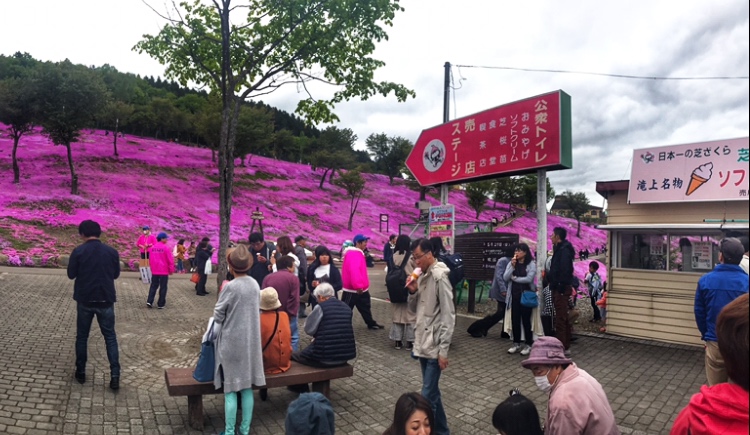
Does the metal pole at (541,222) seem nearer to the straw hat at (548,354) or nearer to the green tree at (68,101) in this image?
the straw hat at (548,354)

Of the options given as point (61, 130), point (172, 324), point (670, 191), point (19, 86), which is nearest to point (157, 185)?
point (61, 130)

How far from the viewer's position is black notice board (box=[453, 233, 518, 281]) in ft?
34.6

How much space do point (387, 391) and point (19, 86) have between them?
31533 mm

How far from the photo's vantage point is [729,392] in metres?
1.59

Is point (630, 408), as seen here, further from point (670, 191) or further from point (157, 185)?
point (157, 185)

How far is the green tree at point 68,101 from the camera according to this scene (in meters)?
26.2

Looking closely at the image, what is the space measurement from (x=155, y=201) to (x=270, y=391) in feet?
86.0

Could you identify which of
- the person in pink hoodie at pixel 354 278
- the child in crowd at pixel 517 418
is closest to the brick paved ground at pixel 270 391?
the person in pink hoodie at pixel 354 278

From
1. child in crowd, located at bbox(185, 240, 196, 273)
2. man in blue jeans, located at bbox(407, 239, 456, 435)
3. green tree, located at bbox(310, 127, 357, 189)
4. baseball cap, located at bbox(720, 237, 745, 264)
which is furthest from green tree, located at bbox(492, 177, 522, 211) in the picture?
man in blue jeans, located at bbox(407, 239, 456, 435)

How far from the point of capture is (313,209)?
3569 cm

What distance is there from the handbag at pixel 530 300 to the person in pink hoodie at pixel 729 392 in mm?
5840

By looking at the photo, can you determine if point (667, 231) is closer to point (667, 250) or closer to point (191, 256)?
point (667, 250)

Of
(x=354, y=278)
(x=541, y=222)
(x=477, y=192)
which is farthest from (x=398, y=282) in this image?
(x=477, y=192)

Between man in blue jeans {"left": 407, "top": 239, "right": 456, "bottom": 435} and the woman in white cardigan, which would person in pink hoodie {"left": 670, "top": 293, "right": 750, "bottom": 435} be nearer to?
man in blue jeans {"left": 407, "top": 239, "right": 456, "bottom": 435}
